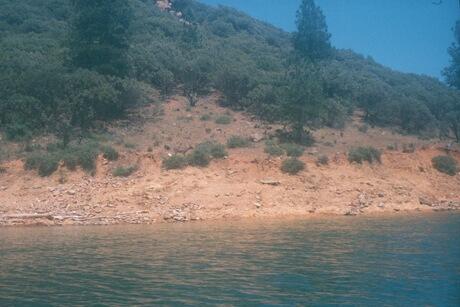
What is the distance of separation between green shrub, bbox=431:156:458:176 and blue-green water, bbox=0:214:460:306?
1260 centimetres

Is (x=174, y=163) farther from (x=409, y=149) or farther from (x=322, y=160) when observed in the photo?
(x=409, y=149)

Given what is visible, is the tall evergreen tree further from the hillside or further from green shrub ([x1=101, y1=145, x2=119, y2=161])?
green shrub ([x1=101, y1=145, x2=119, y2=161])

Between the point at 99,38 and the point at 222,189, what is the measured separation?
2127 cm

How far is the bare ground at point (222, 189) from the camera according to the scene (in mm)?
27438

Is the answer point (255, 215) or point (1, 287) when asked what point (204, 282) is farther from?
point (255, 215)

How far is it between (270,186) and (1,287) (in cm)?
1972

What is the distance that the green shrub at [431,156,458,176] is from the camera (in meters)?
34.3

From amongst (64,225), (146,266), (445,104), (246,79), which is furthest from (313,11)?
(146,266)

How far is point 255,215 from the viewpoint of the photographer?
27.6 metres

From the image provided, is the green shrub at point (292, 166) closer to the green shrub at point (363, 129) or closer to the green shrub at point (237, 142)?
→ the green shrub at point (237, 142)

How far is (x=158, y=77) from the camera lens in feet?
157

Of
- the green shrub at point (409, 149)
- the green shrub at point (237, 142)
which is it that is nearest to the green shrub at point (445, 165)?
the green shrub at point (409, 149)

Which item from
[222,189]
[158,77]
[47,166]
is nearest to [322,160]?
[222,189]

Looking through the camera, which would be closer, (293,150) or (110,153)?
(110,153)
